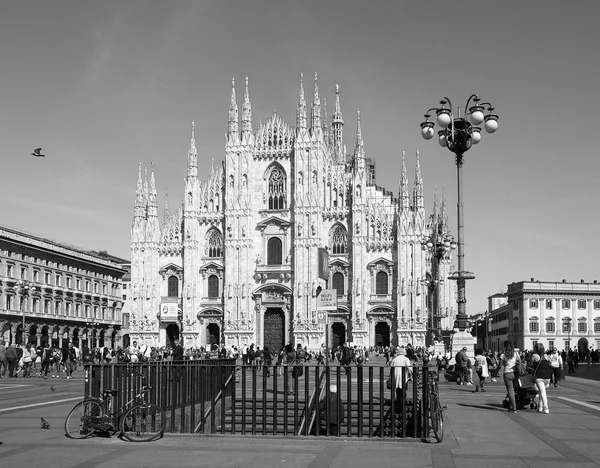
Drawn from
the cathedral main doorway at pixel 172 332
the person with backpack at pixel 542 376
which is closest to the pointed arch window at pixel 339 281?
the cathedral main doorway at pixel 172 332

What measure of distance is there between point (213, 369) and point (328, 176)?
55772 mm

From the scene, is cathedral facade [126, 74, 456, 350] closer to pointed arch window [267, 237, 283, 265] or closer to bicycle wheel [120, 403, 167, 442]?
pointed arch window [267, 237, 283, 265]

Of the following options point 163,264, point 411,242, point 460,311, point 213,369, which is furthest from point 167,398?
point 163,264

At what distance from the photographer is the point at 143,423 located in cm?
1327

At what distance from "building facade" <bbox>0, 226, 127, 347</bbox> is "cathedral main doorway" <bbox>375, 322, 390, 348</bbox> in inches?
1072

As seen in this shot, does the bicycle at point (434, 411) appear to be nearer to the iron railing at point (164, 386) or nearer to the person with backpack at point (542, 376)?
the iron railing at point (164, 386)

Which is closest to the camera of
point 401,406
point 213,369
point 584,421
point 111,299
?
point 401,406

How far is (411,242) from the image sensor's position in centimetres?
6662

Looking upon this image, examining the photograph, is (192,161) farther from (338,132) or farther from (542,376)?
(542,376)

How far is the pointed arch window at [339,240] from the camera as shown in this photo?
6894 cm

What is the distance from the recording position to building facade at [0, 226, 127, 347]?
2630 inches

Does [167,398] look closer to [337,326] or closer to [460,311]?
[460,311]

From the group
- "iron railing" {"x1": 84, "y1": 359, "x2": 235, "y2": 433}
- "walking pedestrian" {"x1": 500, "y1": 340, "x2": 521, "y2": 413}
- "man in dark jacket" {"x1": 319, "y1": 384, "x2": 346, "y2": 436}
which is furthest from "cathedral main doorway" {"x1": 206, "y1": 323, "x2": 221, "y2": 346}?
"man in dark jacket" {"x1": 319, "y1": 384, "x2": 346, "y2": 436}

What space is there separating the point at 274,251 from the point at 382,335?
39.1 ft
